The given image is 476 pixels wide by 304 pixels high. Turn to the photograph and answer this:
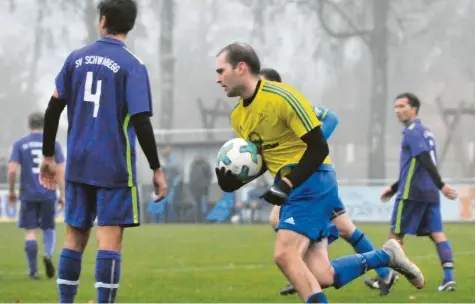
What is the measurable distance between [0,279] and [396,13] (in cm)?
3747

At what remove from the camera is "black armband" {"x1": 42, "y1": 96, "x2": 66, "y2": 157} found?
745 cm

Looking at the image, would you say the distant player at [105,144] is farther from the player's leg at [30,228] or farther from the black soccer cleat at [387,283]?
the player's leg at [30,228]

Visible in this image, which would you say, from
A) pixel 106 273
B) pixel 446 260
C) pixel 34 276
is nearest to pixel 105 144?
pixel 106 273

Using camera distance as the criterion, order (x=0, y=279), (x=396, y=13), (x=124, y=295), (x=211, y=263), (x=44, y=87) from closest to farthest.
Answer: (x=124, y=295) < (x=0, y=279) < (x=211, y=263) < (x=396, y=13) < (x=44, y=87)

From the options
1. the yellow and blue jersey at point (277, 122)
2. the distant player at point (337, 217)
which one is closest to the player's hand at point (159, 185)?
the yellow and blue jersey at point (277, 122)

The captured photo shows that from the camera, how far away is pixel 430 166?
37.7ft

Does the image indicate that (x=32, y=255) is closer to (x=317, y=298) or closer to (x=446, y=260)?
(x=446, y=260)

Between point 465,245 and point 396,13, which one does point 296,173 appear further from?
A: point 396,13

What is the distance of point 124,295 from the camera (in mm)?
10953

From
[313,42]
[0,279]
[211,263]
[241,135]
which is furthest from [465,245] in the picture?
[313,42]

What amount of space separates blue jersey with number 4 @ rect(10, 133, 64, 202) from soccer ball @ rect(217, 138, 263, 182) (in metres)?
6.62

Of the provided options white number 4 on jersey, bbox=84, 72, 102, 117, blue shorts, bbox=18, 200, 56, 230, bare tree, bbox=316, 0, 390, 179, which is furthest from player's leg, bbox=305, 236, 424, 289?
bare tree, bbox=316, 0, 390, 179

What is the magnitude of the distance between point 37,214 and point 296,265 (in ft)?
23.9

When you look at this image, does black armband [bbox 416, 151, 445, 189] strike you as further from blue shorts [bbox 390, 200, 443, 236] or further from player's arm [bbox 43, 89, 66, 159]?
player's arm [bbox 43, 89, 66, 159]
